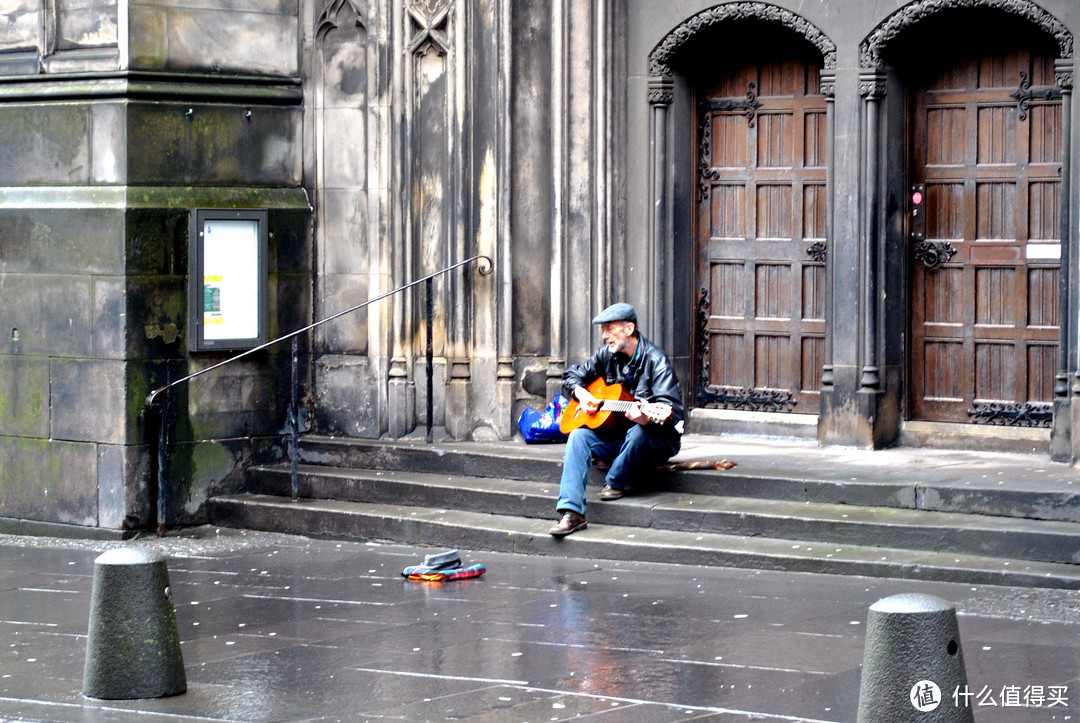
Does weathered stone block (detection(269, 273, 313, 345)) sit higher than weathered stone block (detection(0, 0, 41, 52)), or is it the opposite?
weathered stone block (detection(0, 0, 41, 52))

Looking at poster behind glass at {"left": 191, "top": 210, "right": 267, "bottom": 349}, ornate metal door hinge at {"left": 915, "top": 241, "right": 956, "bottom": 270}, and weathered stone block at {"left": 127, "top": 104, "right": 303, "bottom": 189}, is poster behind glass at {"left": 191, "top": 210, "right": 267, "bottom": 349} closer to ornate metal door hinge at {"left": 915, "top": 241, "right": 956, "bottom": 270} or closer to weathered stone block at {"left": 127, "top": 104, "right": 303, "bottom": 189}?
weathered stone block at {"left": 127, "top": 104, "right": 303, "bottom": 189}

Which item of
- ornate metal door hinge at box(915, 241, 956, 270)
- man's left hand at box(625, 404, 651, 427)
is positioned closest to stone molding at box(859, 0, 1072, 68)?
ornate metal door hinge at box(915, 241, 956, 270)

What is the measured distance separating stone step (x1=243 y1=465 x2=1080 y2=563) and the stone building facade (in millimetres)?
889

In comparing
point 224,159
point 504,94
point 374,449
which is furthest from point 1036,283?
point 224,159

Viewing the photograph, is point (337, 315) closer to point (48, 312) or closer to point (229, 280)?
point (229, 280)

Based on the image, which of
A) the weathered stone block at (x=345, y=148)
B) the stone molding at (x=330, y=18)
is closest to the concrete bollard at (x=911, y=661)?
the weathered stone block at (x=345, y=148)

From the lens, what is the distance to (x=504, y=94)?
1263cm

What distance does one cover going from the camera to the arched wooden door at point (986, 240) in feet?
37.7

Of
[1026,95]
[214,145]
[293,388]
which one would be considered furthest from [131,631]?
[1026,95]

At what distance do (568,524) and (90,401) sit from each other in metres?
3.86

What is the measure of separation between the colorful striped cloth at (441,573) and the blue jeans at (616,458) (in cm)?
83

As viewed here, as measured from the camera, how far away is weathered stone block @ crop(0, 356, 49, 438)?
1249cm

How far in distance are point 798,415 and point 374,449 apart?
3.17 meters

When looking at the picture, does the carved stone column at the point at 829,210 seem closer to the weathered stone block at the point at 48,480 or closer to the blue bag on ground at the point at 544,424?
the blue bag on ground at the point at 544,424
